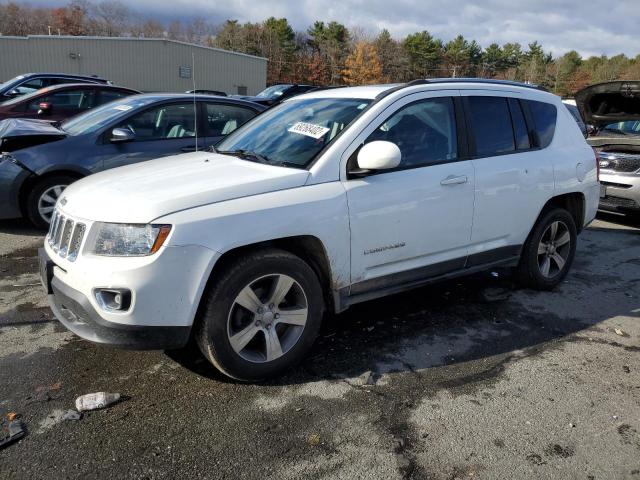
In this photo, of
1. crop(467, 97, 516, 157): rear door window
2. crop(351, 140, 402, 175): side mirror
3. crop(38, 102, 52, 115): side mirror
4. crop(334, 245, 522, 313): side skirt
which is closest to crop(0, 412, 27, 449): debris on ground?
crop(334, 245, 522, 313): side skirt

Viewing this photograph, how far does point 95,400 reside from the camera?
2.90 metres

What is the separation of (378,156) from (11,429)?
8.24 feet

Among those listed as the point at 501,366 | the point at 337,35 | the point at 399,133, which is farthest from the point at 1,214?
the point at 337,35

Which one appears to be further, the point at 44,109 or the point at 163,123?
the point at 44,109

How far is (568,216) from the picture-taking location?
4.88 m

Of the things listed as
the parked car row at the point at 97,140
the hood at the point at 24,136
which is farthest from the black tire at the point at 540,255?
the hood at the point at 24,136

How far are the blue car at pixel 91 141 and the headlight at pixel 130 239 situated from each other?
9.49 ft

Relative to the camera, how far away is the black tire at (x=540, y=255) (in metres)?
4.67

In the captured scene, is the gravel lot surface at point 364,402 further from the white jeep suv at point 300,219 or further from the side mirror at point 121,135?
the side mirror at point 121,135

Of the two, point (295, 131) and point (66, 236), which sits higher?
point (295, 131)

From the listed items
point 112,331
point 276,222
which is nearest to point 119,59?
point 276,222

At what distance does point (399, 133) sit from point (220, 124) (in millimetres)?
3752

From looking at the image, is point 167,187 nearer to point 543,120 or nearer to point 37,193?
point 543,120

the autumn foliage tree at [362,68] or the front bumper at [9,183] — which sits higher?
the autumn foliage tree at [362,68]
